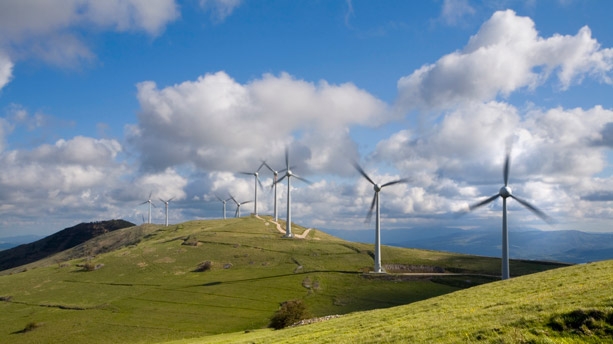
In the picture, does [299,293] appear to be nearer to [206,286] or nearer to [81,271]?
[206,286]

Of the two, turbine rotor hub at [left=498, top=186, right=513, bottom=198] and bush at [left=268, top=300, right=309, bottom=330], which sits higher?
turbine rotor hub at [left=498, top=186, right=513, bottom=198]

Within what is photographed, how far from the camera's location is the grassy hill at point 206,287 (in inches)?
4008

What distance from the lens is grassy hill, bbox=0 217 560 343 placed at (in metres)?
102

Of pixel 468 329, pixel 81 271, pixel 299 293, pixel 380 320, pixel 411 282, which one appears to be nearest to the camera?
pixel 468 329

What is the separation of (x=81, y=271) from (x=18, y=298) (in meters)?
31.9

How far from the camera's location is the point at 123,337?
93.3m

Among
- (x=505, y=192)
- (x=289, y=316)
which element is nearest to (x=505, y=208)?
(x=505, y=192)

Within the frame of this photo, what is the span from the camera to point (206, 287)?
5349 inches

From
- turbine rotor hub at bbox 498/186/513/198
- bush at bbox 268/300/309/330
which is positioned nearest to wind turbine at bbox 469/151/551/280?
turbine rotor hub at bbox 498/186/513/198

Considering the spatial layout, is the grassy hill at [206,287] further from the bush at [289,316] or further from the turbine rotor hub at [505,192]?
the turbine rotor hub at [505,192]

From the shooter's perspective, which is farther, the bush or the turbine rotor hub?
the turbine rotor hub

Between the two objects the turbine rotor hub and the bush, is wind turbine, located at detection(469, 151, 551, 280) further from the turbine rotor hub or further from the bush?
the bush

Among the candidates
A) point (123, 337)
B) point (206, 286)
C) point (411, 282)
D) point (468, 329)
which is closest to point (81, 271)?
point (206, 286)

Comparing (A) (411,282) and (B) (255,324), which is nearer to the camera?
(B) (255,324)
